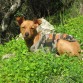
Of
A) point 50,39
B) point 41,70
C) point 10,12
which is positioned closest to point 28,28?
point 50,39

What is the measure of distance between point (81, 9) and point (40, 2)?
4395 mm

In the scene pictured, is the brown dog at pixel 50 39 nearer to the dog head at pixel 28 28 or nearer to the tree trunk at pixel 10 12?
the dog head at pixel 28 28

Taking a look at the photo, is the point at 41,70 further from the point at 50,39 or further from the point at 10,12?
the point at 10,12

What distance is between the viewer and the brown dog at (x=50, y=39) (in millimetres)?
9820

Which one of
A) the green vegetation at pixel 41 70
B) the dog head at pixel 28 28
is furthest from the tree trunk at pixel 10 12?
the green vegetation at pixel 41 70

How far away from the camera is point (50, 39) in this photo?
33.3ft

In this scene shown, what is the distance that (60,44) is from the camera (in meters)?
9.98

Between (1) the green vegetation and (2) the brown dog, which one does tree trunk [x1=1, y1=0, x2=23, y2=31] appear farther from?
(1) the green vegetation

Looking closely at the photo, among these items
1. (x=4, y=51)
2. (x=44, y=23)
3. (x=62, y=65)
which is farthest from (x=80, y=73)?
(x=44, y=23)

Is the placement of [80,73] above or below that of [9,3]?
below

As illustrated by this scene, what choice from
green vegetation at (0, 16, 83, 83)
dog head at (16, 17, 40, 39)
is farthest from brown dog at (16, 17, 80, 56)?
green vegetation at (0, 16, 83, 83)

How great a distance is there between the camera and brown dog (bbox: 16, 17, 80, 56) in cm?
982

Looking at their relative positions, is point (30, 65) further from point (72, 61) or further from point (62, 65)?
point (72, 61)

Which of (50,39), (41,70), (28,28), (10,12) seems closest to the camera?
(41,70)
